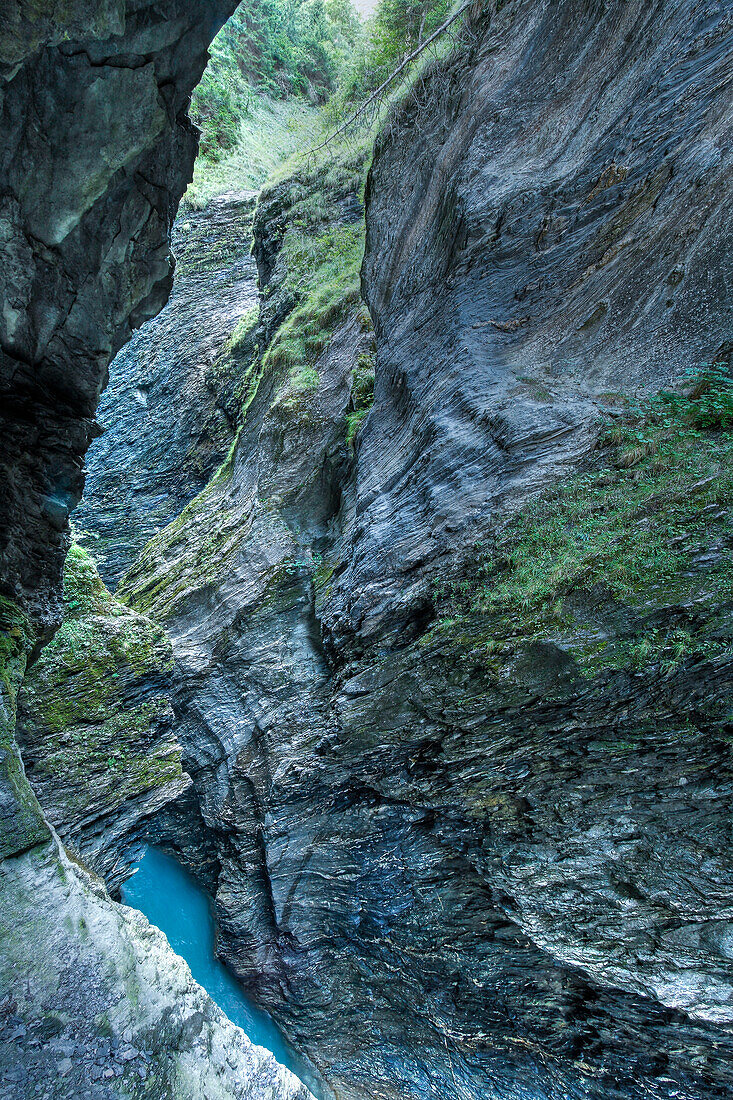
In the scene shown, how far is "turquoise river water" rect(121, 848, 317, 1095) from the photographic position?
27.6 feet

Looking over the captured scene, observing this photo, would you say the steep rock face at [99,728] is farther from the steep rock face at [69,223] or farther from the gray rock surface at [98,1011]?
the gray rock surface at [98,1011]

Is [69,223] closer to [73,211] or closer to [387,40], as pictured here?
[73,211]

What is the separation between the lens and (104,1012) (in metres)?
3.46

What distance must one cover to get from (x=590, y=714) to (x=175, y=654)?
22.8 ft

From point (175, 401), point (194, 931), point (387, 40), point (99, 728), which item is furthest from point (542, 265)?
point (194, 931)

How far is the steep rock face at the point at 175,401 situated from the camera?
42.3 ft

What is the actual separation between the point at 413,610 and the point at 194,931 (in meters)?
7.57

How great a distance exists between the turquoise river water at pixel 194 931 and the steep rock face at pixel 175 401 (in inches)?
257

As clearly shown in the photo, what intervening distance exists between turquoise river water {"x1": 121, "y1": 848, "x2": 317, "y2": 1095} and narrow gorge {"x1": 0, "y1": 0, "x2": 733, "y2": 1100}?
15 cm

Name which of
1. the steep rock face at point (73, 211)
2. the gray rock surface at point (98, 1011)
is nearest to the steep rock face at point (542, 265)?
the steep rock face at point (73, 211)

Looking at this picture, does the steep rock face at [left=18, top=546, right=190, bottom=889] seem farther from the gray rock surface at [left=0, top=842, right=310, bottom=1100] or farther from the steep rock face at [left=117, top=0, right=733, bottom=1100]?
the gray rock surface at [left=0, top=842, right=310, bottom=1100]

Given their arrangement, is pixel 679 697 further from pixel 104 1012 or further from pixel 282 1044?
pixel 282 1044

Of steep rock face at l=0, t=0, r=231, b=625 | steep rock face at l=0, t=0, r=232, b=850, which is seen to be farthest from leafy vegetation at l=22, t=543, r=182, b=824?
steep rock face at l=0, t=0, r=231, b=625

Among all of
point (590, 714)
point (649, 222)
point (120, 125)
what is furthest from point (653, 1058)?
point (120, 125)
